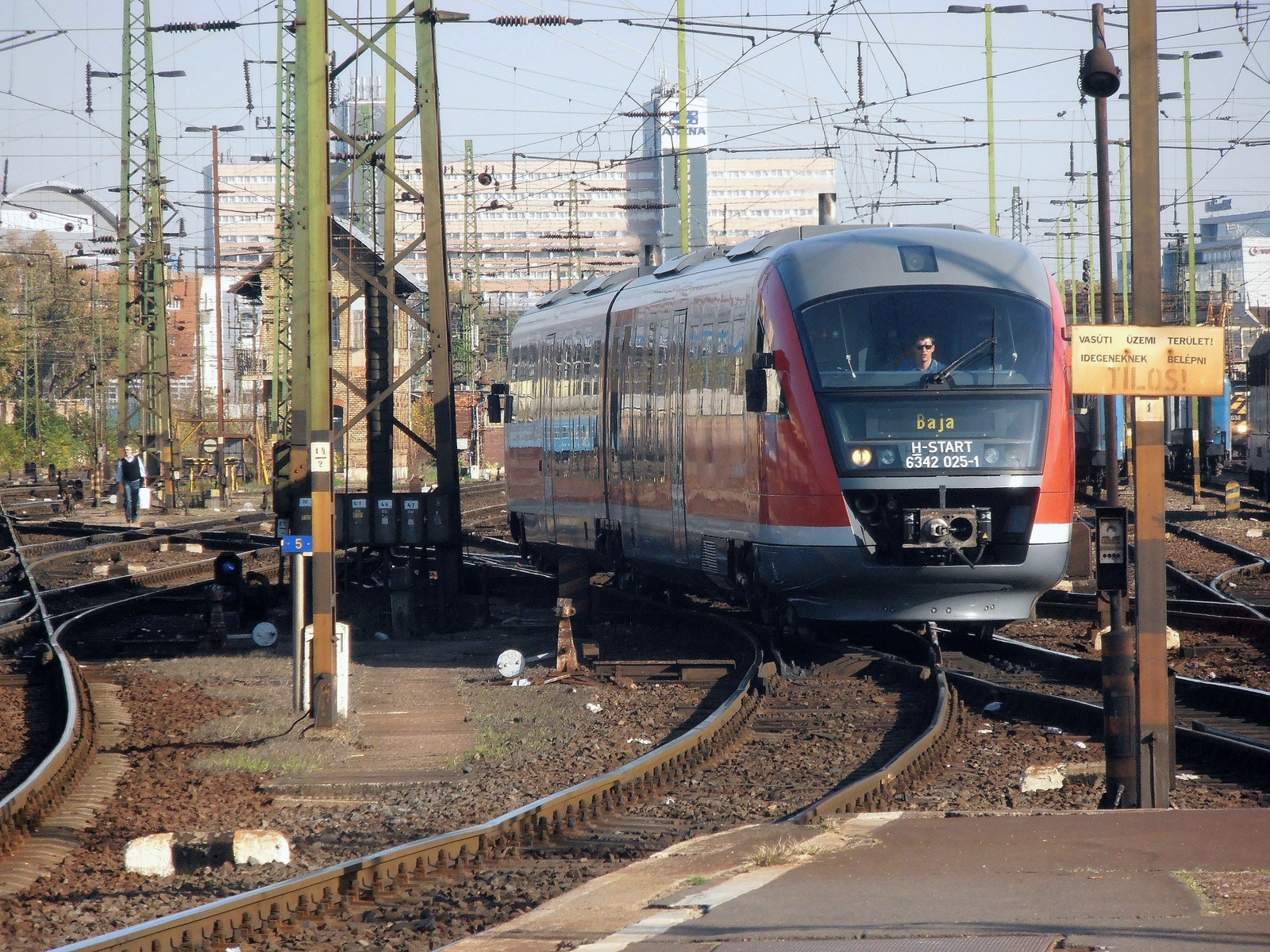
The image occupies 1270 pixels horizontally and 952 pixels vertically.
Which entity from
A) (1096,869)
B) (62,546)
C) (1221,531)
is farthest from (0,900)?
(1221,531)

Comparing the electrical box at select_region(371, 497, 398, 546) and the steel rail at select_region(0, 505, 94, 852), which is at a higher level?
the electrical box at select_region(371, 497, 398, 546)

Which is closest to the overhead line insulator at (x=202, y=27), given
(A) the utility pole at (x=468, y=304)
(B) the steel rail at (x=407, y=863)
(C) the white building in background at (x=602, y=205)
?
(B) the steel rail at (x=407, y=863)

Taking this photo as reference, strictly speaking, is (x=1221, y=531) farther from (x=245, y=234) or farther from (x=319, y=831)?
(x=245, y=234)

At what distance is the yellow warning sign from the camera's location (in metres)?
8.02

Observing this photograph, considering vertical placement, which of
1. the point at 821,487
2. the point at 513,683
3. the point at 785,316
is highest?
the point at 785,316

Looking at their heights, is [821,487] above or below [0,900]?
above

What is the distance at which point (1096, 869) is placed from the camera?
6.23 meters

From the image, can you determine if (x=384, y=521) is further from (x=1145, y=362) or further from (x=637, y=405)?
(x=1145, y=362)

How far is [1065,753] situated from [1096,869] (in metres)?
3.83

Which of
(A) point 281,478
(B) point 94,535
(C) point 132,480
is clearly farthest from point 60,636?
(C) point 132,480

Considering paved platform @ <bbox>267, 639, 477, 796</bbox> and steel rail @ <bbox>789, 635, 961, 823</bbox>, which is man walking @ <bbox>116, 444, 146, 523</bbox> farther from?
steel rail @ <bbox>789, 635, 961, 823</bbox>

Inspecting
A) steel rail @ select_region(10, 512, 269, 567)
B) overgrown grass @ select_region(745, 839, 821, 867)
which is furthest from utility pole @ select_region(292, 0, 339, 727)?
steel rail @ select_region(10, 512, 269, 567)

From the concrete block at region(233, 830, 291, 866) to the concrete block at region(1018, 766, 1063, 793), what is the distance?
412cm

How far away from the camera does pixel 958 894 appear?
5.93 meters
